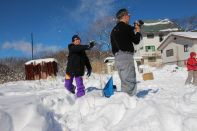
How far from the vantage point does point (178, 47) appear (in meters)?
48.8

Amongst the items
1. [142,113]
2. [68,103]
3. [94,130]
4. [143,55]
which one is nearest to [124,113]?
[142,113]

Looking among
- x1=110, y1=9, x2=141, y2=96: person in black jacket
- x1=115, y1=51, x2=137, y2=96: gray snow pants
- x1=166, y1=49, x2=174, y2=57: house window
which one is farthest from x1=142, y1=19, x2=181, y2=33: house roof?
x1=115, y1=51, x2=137, y2=96: gray snow pants

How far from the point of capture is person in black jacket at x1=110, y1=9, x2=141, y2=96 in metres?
5.80

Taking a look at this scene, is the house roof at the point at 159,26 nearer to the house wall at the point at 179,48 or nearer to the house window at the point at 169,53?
the house wall at the point at 179,48

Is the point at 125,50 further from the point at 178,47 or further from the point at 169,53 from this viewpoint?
the point at 169,53

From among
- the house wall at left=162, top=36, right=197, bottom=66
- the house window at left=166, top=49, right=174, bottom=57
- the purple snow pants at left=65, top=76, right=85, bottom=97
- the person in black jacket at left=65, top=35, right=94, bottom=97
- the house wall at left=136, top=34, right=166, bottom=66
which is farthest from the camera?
the house wall at left=136, top=34, right=166, bottom=66

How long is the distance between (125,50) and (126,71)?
409mm

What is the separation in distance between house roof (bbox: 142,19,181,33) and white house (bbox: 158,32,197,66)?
900cm

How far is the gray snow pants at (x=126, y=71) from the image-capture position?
5.79 metres

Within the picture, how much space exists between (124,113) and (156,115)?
22.2 inches

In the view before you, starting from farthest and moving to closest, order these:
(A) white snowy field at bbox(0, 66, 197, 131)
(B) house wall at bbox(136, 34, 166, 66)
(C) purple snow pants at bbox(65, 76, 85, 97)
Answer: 1. (B) house wall at bbox(136, 34, 166, 66)
2. (C) purple snow pants at bbox(65, 76, 85, 97)
3. (A) white snowy field at bbox(0, 66, 197, 131)

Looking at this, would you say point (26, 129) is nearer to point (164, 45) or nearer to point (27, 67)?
point (27, 67)

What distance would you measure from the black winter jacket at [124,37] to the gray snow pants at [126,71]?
120mm

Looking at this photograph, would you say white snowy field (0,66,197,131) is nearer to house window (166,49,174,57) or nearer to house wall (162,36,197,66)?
house wall (162,36,197,66)
